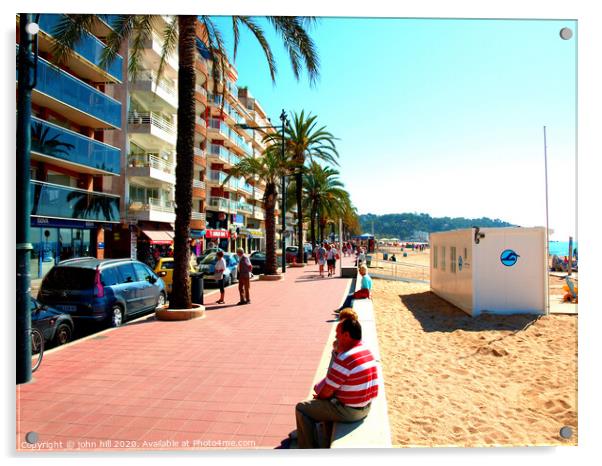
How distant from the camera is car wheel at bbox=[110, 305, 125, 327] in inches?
342

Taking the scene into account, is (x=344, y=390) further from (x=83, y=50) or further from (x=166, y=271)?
(x=166, y=271)

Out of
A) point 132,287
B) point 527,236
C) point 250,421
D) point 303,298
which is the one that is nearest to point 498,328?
point 527,236

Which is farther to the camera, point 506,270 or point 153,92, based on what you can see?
point 153,92

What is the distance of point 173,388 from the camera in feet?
15.7

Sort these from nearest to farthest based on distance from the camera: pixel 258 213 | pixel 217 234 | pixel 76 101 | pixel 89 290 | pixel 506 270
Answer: pixel 89 290, pixel 506 270, pixel 76 101, pixel 217 234, pixel 258 213

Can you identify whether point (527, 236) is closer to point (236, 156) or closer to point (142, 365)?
point (142, 365)

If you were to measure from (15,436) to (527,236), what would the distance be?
415 inches

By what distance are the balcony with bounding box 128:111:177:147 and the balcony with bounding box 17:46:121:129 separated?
10.8 m

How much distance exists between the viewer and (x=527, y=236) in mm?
10539

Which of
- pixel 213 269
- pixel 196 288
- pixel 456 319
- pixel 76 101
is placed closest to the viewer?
pixel 196 288

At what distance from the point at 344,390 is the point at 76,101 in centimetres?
1232

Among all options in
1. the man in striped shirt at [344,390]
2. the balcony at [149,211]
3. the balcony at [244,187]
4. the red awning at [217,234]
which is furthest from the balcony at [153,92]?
the man in striped shirt at [344,390]

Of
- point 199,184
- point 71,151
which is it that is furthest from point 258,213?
point 71,151

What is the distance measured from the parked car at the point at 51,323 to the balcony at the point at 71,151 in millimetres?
2306
